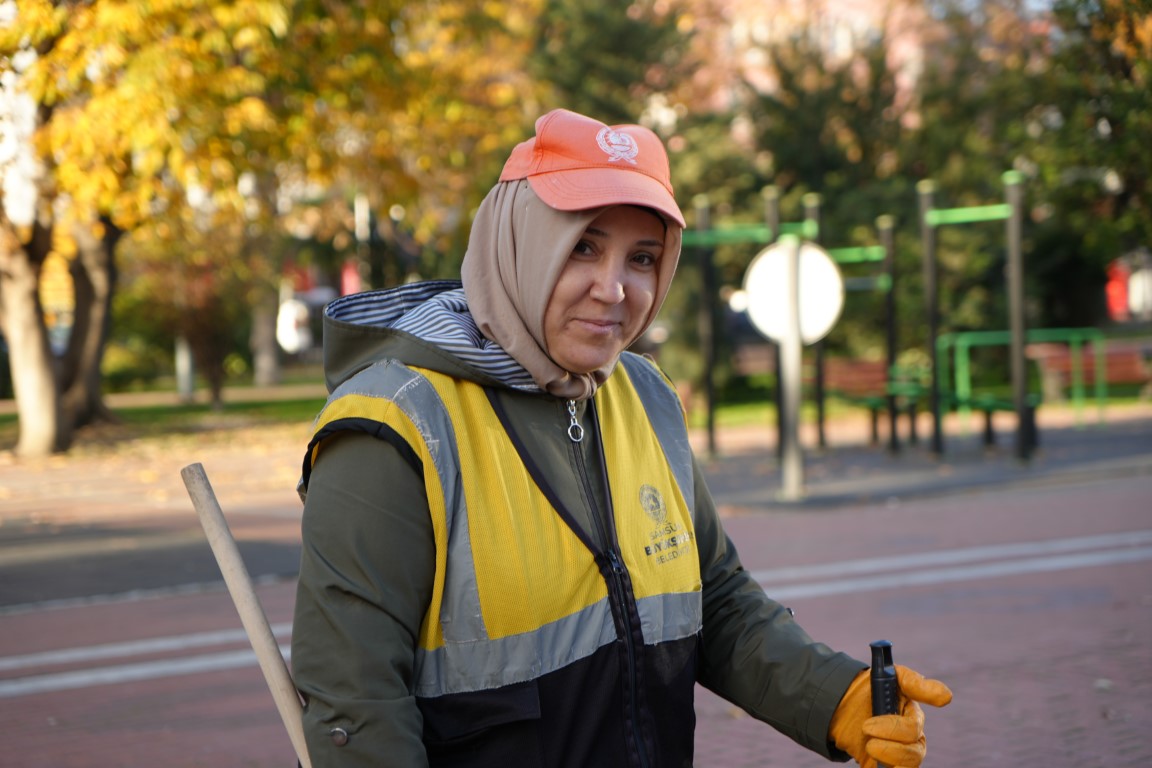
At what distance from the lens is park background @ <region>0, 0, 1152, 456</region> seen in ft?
44.3

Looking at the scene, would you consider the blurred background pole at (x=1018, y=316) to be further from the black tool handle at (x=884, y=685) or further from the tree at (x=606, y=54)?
the black tool handle at (x=884, y=685)

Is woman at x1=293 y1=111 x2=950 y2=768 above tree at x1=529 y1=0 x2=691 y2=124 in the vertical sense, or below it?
below

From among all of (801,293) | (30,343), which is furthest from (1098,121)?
(30,343)

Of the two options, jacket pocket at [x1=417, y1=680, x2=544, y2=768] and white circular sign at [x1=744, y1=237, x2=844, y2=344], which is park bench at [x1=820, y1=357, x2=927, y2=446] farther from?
jacket pocket at [x1=417, y1=680, x2=544, y2=768]

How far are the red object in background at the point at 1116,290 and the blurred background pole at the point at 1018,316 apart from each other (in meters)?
18.9

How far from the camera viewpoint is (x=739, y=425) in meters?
21.5

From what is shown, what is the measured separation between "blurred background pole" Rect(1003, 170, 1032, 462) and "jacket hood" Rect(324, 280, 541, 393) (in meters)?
13.2

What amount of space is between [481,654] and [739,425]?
19.5 metres

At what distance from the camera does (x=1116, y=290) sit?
36281mm

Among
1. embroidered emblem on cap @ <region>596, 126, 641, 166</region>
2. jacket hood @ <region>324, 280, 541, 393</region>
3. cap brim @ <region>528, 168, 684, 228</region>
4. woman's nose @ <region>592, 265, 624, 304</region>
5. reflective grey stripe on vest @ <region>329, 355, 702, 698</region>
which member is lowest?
reflective grey stripe on vest @ <region>329, 355, 702, 698</region>

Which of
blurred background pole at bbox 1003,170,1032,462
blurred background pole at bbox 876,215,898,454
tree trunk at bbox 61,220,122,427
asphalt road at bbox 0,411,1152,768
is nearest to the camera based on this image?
asphalt road at bbox 0,411,1152,768

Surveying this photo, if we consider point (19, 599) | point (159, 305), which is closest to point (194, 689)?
point (19, 599)

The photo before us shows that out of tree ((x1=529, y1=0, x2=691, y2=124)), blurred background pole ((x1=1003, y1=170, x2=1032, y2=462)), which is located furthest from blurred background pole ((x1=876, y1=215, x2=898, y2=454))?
tree ((x1=529, y1=0, x2=691, y2=124))

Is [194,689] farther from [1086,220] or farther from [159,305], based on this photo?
→ [159,305]
